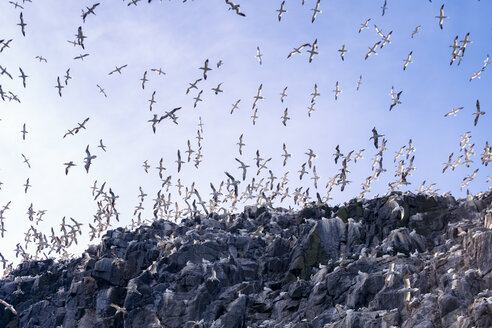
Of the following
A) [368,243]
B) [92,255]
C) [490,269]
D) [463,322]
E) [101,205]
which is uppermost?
[101,205]

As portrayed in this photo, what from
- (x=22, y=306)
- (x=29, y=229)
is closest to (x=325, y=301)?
(x=22, y=306)

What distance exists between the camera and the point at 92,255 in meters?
94.9

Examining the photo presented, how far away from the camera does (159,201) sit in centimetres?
9838

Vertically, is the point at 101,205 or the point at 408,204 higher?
the point at 101,205

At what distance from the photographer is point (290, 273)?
66812mm

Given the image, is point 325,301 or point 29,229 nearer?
point 325,301

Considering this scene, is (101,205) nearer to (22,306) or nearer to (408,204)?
(22,306)

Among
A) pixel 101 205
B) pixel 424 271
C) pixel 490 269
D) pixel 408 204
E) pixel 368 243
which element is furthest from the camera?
pixel 101 205

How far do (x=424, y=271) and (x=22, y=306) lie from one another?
69312 millimetres

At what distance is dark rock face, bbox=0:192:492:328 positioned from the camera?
48.4 meters

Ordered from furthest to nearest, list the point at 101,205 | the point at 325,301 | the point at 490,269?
the point at 101,205
the point at 325,301
the point at 490,269

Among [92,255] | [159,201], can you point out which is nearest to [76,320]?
[92,255]

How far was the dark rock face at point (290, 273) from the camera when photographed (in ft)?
159

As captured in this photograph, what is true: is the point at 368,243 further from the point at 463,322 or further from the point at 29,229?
the point at 29,229
